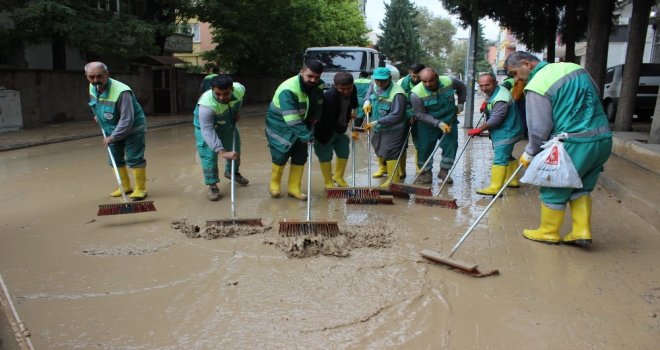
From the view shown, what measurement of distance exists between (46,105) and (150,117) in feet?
12.0

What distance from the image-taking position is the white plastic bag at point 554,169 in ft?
13.3

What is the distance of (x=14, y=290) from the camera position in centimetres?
354

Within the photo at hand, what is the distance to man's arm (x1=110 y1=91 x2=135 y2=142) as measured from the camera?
564 cm

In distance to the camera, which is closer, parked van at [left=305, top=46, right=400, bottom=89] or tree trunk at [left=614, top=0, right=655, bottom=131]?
tree trunk at [left=614, top=0, right=655, bottom=131]

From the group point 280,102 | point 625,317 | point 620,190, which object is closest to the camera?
point 625,317

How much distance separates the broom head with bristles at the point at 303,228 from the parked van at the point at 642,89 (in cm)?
1181

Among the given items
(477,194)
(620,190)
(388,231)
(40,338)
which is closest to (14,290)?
(40,338)

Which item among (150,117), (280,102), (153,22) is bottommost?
(150,117)

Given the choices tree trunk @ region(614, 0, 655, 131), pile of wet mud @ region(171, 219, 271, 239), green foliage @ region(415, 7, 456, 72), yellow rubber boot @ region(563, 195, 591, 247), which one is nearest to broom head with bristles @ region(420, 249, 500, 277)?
yellow rubber boot @ region(563, 195, 591, 247)

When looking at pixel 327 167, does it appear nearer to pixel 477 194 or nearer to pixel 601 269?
pixel 477 194

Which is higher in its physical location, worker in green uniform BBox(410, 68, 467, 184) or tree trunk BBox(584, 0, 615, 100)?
tree trunk BBox(584, 0, 615, 100)

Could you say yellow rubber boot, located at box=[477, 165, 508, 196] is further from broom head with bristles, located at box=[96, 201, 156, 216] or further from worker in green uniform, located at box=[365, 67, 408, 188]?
broom head with bristles, located at box=[96, 201, 156, 216]

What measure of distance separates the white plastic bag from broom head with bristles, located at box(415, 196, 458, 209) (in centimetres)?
140

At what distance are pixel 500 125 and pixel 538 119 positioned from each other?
195cm
